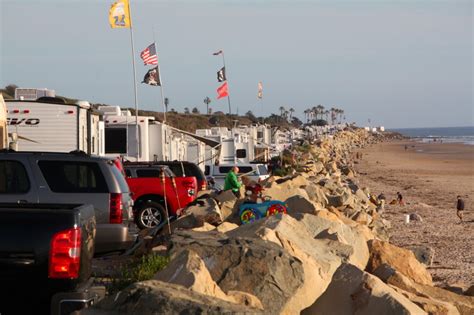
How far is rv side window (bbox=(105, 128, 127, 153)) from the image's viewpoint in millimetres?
26906

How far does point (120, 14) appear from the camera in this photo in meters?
28.3

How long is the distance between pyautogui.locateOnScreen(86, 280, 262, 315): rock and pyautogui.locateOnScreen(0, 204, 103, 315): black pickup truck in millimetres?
320

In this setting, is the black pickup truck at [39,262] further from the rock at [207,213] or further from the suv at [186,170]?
the suv at [186,170]

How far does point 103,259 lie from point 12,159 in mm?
1776

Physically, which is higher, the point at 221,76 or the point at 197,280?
the point at 221,76

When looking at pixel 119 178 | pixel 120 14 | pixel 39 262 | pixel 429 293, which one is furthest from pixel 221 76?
pixel 39 262

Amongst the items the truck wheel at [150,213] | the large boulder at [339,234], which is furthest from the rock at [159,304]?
the truck wheel at [150,213]

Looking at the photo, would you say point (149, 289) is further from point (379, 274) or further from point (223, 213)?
point (223, 213)

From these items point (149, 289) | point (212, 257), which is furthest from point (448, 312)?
point (149, 289)

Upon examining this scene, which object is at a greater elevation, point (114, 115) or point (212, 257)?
point (114, 115)

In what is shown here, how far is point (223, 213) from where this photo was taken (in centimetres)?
1688

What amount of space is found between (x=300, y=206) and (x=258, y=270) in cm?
823

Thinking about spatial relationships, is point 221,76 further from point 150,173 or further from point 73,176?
point 73,176

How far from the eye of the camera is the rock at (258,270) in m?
8.05
